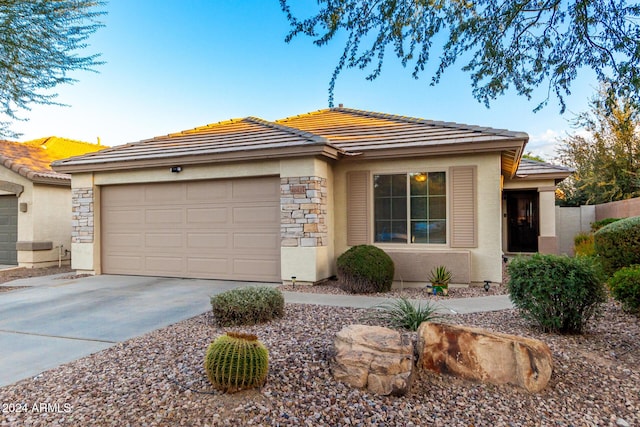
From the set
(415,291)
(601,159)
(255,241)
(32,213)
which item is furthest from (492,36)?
(601,159)

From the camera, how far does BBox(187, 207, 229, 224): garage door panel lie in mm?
9016

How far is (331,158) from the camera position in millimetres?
8625

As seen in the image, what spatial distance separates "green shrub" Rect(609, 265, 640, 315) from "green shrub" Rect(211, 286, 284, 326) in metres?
4.45

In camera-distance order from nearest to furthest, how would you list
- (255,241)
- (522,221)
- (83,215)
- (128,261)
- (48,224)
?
1. (255,241)
2. (128,261)
3. (83,215)
4. (48,224)
5. (522,221)

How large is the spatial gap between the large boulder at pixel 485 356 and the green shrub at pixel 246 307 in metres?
2.15

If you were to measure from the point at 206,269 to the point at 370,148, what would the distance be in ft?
14.8

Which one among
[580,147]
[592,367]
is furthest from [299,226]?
[580,147]

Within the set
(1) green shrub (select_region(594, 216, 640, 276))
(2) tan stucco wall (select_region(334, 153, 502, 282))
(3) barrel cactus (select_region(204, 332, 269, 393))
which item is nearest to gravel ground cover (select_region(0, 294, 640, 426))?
(3) barrel cactus (select_region(204, 332, 269, 393))

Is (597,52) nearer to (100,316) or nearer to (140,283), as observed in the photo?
(100,316)

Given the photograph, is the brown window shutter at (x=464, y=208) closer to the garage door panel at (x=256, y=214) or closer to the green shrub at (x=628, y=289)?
the green shrub at (x=628, y=289)

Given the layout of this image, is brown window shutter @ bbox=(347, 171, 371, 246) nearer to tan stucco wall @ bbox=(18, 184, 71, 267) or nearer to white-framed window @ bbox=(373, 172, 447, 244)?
white-framed window @ bbox=(373, 172, 447, 244)

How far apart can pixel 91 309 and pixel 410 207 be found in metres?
6.12

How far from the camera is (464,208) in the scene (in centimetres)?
818

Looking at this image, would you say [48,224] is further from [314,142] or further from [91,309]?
[314,142]
